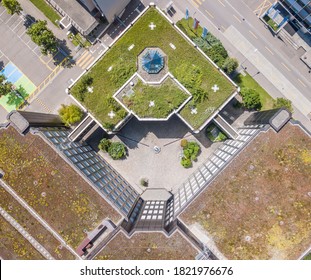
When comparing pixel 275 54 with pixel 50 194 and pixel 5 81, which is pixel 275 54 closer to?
pixel 50 194

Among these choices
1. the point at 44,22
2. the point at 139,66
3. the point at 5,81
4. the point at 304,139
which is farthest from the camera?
the point at 5,81

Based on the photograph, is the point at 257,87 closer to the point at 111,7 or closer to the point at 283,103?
the point at 283,103

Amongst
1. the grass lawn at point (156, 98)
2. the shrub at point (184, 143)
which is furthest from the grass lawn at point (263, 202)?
the shrub at point (184, 143)

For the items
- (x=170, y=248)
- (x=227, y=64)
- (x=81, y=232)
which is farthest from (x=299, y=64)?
(x=81, y=232)

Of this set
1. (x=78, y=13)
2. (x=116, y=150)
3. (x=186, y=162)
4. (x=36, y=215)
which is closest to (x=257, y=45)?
(x=186, y=162)

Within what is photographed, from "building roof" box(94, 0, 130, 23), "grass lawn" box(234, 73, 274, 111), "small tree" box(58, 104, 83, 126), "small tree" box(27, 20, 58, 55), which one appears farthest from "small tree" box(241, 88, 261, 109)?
"small tree" box(27, 20, 58, 55)
